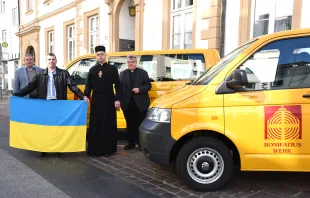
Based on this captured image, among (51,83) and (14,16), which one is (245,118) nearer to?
(51,83)

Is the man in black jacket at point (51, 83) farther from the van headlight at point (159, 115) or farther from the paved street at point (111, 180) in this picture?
the van headlight at point (159, 115)

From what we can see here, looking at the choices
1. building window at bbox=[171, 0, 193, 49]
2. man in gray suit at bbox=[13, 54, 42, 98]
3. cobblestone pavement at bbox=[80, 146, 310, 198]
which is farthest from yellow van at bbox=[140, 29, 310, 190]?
building window at bbox=[171, 0, 193, 49]

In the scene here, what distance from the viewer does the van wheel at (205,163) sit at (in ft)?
13.0

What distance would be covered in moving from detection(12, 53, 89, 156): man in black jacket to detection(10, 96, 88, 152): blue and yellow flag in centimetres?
15

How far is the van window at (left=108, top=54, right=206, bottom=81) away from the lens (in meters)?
6.43

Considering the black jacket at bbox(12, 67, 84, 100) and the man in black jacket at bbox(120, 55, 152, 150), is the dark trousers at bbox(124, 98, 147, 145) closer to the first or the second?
the man in black jacket at bbox(120, 55, 152, 150)

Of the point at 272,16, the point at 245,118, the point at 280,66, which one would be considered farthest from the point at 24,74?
the point at 272,16

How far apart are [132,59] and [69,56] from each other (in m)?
13.7

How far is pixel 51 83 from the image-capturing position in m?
5.59

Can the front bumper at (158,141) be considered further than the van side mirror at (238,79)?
Yes

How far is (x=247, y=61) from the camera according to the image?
396 centimetres

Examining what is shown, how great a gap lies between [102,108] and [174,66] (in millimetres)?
1761

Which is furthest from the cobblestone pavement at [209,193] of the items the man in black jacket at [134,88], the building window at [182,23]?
the building window at [182,23]

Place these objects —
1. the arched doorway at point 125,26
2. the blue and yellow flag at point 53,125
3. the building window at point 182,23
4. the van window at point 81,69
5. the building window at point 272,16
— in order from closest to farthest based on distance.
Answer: the blue and yellow flag at point 53,125 → the van window at point 81,69 → the building window at point 272,16 → the building window at point 182,23 → the arched doorway at point 125,26
